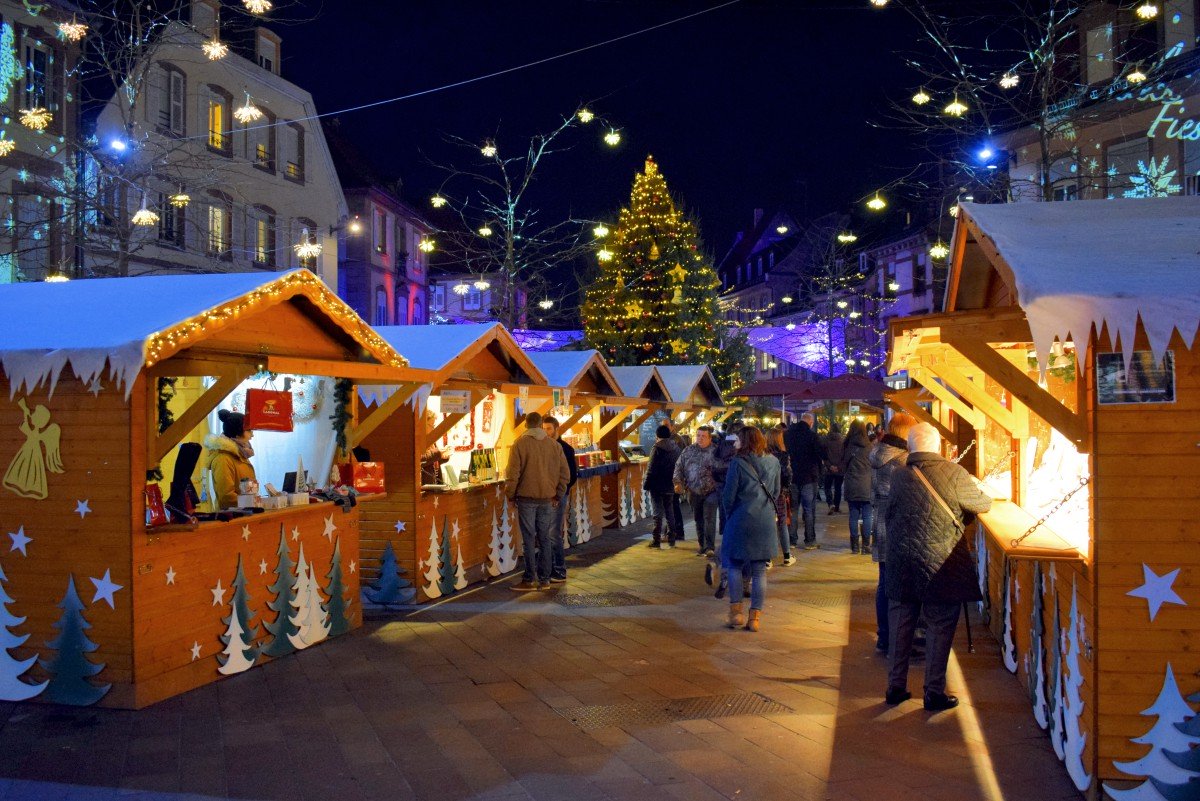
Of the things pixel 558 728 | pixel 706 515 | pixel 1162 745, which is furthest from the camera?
pixel 706 515

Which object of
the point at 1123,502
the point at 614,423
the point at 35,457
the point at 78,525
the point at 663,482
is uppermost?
the point at 614,423

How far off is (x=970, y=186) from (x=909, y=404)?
5809mm

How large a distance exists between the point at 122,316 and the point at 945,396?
23.5 ft

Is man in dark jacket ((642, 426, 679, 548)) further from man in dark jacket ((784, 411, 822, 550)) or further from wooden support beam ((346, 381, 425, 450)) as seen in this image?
wooden support beam ((346, 381, 425, 450))

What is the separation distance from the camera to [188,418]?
7.18m

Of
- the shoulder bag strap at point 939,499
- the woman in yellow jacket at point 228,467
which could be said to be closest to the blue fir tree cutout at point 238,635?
the woman in yellow jacket at point 228,467

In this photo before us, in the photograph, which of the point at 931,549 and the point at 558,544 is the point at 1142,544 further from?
the point at 558,544

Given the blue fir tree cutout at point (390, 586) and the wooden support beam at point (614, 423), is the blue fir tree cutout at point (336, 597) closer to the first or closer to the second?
the blue fir tree cutout at point (390, 586)

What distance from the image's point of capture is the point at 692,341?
35.1m

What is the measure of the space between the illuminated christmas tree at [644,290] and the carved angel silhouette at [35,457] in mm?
27678

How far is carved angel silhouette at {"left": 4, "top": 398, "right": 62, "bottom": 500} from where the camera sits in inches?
269

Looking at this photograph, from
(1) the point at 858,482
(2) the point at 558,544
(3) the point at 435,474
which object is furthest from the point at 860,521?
(3) the point at 435,474

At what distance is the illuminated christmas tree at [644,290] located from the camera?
113 feet

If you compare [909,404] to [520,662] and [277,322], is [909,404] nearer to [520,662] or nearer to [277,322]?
[520,662]
